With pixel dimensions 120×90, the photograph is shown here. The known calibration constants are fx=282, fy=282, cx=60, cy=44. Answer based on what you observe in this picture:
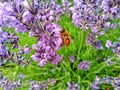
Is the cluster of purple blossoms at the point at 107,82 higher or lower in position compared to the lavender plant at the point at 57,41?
A: lower

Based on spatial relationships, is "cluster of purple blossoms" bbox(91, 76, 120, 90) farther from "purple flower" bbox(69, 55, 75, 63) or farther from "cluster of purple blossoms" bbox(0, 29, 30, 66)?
"cluster of purple blossoms" bbox(0, 29, 30, 66)

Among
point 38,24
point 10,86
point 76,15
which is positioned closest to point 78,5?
point 76,15

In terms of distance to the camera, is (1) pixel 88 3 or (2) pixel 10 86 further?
(2) pixel 10 86

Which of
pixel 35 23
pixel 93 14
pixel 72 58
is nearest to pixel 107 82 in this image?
pixel 72 58

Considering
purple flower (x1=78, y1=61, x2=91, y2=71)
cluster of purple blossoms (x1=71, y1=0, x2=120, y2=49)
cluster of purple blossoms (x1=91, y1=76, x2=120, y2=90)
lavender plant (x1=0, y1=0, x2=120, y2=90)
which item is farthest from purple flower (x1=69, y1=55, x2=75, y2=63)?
cluster of purple blossoms (x1=71, y1=0, x2=120, y2=49)

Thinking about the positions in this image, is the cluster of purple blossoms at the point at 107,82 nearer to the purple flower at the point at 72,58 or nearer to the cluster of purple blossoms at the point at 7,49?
the purple flower at the point at 72,58

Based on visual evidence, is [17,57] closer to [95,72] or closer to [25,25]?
[25,25]

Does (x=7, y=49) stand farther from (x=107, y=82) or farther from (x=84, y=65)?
(x=107, y=82)

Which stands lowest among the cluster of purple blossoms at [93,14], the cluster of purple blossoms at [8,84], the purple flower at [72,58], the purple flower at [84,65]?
the cluster of purple blossoms at [8,84]

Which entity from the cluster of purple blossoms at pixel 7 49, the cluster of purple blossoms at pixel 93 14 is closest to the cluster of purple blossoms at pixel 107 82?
the cluster of purple blossoms at pixel 93 14

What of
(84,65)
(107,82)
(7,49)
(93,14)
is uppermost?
(93,14)

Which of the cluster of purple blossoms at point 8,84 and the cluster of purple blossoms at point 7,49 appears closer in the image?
the cluster of purple blossoms at point 7,49
